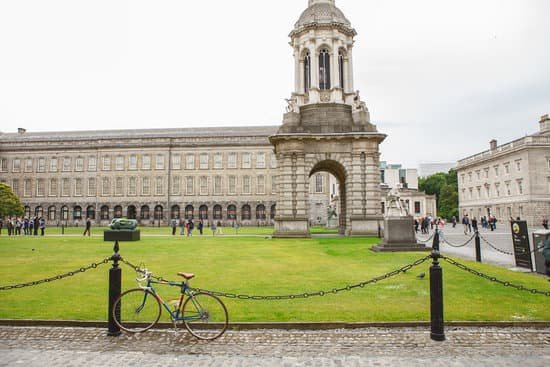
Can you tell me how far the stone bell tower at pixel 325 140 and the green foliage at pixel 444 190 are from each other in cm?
6302

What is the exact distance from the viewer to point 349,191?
3059cm

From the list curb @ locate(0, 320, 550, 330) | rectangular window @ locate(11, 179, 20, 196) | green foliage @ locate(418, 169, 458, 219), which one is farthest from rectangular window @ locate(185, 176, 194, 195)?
curb @ locate(0, 320, 550, 330)

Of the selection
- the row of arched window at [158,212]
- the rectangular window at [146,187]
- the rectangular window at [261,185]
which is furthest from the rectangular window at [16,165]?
the rectangular window at [261,185]

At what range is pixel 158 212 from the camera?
7675 cm

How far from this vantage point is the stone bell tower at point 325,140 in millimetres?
30281

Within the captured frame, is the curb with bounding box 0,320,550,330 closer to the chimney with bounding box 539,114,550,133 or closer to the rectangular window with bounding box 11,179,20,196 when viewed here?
the chimney with bounding box 539,114,550,133

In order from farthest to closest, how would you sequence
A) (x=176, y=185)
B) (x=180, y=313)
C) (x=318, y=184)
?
(x=318, y=184) → (x=176, y=185) → (x=180, y=313)

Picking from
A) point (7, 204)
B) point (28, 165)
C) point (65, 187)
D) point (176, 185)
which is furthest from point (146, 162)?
point (28, 165)

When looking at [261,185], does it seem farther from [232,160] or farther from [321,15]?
[321,15]

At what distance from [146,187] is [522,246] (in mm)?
71243

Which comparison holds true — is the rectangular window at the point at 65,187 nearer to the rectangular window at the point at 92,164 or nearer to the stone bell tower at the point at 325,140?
the rectangular window at the point at 92,164

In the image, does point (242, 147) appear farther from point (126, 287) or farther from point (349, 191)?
point (126, 287)

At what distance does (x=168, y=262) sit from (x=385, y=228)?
33.2 feet

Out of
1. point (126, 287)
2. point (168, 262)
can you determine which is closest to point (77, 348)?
point (126, 287)
